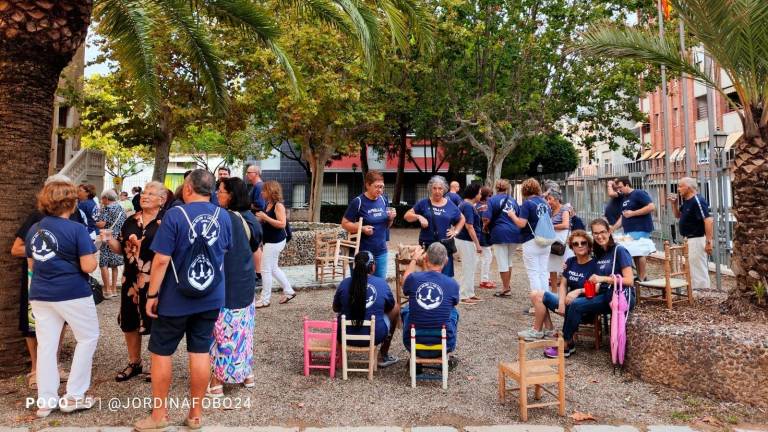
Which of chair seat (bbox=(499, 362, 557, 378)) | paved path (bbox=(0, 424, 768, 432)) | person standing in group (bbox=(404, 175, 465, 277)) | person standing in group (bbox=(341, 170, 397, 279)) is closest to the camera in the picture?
paved path (bbox=(0, 424, 768, 432))

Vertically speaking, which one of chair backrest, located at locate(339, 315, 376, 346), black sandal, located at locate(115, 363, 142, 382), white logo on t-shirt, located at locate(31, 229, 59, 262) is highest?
white logo on t-shirt, located at locate(31, 229, 59, 262)

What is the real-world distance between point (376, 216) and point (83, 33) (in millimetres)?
3400

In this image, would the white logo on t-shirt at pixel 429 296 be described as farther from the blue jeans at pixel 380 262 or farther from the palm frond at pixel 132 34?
the palm frond at pixel 132 34

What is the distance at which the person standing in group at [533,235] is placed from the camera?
7.02 meters

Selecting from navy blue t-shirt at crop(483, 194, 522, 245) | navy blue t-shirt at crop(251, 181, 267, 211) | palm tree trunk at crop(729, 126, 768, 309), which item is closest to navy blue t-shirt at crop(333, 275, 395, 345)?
navy blue t-shirt at crop(251, 181, 267, 211)

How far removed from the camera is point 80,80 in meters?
18.3

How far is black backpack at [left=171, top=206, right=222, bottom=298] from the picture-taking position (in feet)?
11.3

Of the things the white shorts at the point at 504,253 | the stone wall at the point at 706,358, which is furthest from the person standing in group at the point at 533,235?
the stone wall at the point at 706,358

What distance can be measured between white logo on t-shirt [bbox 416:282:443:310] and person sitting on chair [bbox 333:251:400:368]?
337 millimetres

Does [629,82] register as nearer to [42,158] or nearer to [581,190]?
[581,190]

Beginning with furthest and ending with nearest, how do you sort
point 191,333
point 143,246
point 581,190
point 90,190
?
point 581,190 < point 90,190 < point 143,246 < point 191,333

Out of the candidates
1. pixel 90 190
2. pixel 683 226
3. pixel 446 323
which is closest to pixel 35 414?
pixel 446 323

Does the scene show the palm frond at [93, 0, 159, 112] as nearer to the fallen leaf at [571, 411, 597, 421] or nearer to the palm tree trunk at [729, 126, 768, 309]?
the fallen leaf at [571, 411, 597, 421]

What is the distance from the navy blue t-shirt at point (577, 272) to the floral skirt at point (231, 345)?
3.04 m
